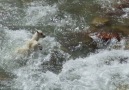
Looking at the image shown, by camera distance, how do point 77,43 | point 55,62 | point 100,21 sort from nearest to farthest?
point 55,62, point 77,43, point 100,21

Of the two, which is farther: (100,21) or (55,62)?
(100,21)

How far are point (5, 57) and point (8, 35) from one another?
1.14 m

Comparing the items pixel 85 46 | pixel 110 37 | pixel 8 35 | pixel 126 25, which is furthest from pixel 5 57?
pixel 126 25

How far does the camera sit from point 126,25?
1120 centimetres

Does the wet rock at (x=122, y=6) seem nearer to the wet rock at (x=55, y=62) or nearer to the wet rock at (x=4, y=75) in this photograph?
the wet rock at (x=55, y=62)

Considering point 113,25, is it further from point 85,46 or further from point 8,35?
point 8,35

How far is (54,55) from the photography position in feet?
32.3

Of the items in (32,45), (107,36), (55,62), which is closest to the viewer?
(55,62)

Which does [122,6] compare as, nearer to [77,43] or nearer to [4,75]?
[77,43]

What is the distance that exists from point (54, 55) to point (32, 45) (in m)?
0.72

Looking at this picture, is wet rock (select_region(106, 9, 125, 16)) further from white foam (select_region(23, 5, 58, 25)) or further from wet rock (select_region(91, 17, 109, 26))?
white foam (select_region(23, 5, 58, 25))

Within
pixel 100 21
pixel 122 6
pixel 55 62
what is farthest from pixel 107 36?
pixel 122 6

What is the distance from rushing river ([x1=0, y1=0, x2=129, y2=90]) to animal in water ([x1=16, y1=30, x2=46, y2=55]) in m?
0.15

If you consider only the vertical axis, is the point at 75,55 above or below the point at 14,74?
above
